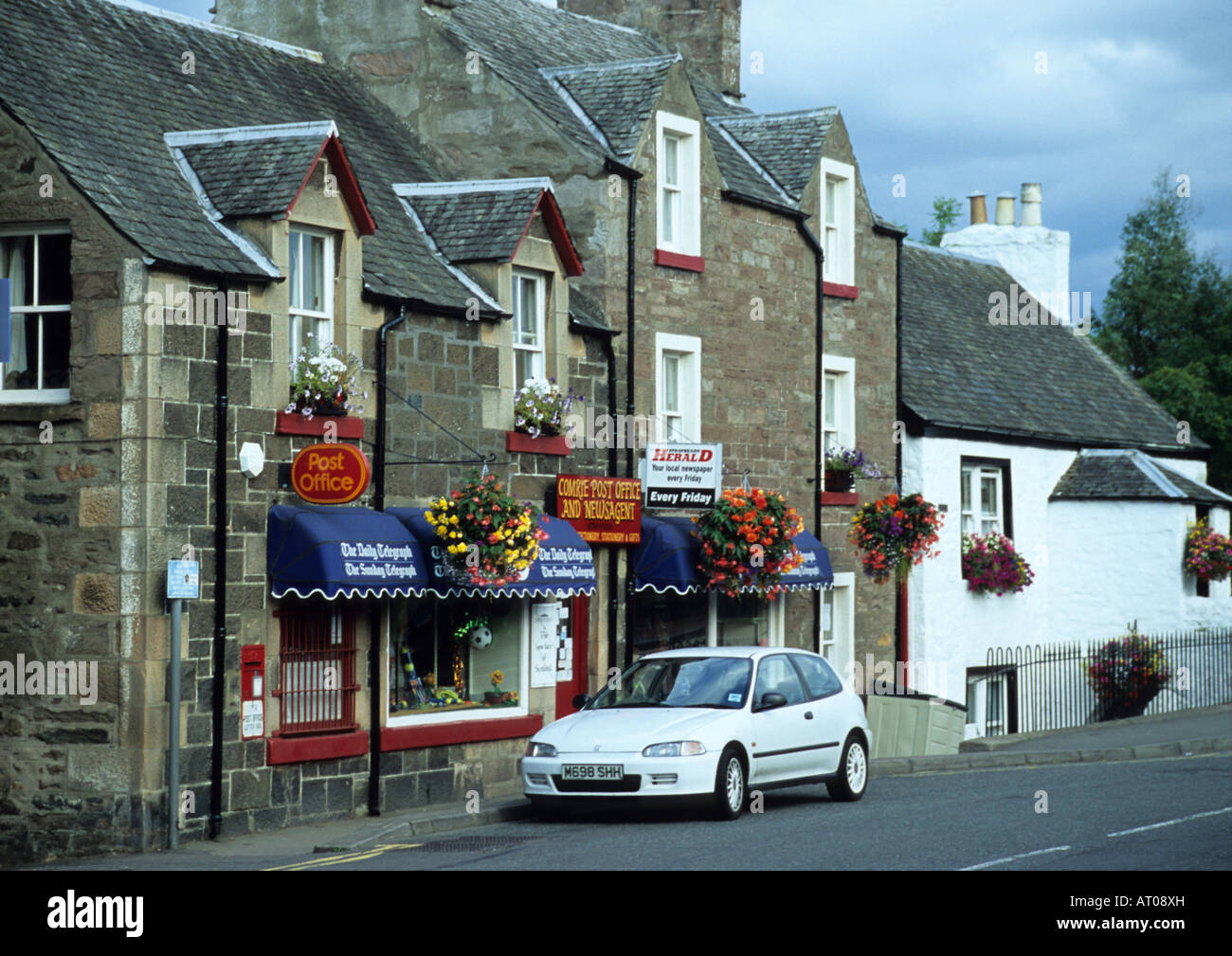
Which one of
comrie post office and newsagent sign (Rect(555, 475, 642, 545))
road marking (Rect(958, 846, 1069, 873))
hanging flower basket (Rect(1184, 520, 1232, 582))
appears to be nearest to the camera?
road marking (Rect(958, 846, 1069, 873))

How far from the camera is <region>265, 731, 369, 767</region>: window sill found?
17000 millimetres

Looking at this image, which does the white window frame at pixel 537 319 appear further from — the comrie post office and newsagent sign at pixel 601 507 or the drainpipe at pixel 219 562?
the drainpipe at pixel 219 562

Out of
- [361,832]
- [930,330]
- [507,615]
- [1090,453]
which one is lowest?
[361,832]

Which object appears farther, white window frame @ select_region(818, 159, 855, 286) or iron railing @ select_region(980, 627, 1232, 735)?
iron railing @ select_region(980, 627, 1232, 735)

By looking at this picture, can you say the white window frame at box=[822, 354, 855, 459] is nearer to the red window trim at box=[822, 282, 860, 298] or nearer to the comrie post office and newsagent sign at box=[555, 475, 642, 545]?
the red window trim at box=[822, 282, 860, 298]

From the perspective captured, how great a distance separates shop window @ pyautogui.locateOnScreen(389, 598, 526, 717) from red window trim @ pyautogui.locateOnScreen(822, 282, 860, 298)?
27.0 ft

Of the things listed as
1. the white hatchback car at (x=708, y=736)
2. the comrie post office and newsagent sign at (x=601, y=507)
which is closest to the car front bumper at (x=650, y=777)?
the white hatchback car at (x=708, y=736)

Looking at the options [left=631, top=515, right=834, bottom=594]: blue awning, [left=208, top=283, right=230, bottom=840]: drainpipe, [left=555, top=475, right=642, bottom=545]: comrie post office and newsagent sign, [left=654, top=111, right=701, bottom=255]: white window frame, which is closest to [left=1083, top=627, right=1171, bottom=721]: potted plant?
[left=631, top=515, right=834, bottom=594]: blue awning

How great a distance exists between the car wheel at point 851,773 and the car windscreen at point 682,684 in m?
1.63

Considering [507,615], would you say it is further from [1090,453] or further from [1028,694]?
[1090,453]

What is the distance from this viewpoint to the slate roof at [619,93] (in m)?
22.8

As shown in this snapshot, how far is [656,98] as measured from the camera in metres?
23.1

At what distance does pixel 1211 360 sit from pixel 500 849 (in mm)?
36713

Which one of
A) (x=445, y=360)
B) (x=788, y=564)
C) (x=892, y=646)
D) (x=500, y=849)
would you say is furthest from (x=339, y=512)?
(x=892, y=646)
